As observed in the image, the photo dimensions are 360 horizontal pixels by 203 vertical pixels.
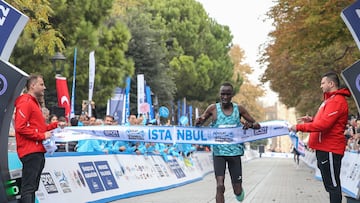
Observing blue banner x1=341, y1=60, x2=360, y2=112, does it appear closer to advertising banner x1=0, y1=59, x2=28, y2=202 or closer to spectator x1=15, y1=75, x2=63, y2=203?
spectator x1=15, y1=75, x2=63, y2=203

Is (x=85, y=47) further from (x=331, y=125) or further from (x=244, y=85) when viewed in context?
(x=244, y=85)

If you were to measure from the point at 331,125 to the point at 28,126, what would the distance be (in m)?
3.67

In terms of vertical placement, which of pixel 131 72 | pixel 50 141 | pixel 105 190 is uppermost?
pixel 131 72

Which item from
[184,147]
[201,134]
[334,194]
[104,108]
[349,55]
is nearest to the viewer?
[334,194]

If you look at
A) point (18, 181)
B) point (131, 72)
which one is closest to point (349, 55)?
point (131, 72)

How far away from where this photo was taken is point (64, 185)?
38.5 ft

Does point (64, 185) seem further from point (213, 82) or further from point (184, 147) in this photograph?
point (213, 82)

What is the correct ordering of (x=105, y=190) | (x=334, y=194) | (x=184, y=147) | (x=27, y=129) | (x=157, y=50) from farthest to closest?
(x=157, y=50) → (x=184, y=147) → (x=105, y=190) → (x=334, y=194) → (x=27, y=129)

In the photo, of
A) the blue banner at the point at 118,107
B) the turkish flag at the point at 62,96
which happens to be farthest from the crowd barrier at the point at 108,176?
the blue banner at the point at 118,107

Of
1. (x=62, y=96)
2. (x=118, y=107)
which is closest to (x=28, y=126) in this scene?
(x=62, y=96)

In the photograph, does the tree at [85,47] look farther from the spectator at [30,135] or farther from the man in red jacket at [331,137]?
the man in red jacket at [331,137]

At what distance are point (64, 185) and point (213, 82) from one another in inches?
2003

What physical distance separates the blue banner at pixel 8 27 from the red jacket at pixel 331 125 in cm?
374

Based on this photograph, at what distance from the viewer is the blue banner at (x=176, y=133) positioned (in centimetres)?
963
